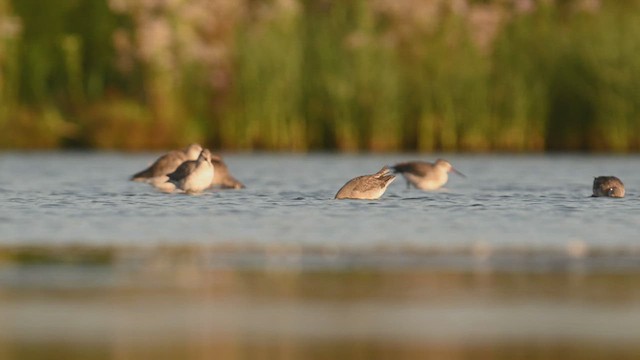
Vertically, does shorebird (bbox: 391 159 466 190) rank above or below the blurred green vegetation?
below

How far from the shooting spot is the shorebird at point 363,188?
641 inches

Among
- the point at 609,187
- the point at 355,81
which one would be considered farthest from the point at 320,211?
the point at 355,81

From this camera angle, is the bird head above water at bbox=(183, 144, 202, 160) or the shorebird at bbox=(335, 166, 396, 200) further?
the bird head above water at bbox=(183, 144, 202, 160)

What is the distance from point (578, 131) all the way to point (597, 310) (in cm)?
1792

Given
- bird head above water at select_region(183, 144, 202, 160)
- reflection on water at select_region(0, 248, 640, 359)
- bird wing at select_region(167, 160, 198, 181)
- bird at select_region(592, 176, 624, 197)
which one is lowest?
bird at select_region(592, 176, 624, 197)

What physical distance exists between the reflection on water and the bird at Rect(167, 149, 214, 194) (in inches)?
230

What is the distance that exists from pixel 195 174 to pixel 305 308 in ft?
28.5

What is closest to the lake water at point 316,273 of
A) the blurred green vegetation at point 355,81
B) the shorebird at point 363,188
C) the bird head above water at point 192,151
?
the shorebird at point 363,188

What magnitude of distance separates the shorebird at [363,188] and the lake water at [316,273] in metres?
0.12

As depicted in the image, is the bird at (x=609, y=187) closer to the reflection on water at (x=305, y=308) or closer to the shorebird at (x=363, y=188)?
the shorebird at (x=363, y=188)

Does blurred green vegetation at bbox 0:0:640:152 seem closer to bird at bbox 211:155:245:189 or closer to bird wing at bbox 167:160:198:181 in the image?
bird at bbox 211:155:245:189

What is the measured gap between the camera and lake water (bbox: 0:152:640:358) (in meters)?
7.48

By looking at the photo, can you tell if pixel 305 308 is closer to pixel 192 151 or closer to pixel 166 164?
pixel 166 164

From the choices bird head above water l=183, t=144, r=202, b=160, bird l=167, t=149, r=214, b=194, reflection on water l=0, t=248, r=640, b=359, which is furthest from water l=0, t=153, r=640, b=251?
reflection on water l=0, t=248, r=640, b=359
